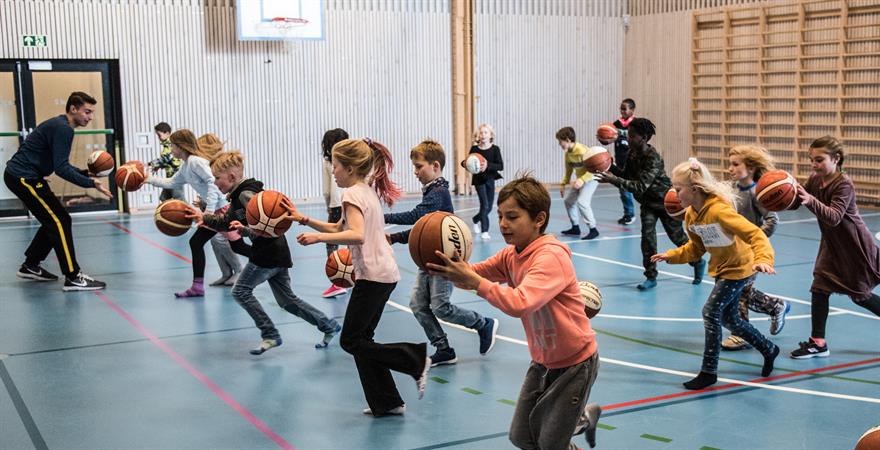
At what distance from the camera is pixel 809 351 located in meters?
6.68

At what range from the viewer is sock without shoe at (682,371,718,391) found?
596 centimetres

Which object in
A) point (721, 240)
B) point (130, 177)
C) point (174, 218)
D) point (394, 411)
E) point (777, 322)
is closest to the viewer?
point (394, 411)

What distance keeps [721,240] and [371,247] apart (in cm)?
225

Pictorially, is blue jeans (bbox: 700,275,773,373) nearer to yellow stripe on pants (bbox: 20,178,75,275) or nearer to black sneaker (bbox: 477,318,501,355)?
black sneaker (bbox: 477,318,501,355)

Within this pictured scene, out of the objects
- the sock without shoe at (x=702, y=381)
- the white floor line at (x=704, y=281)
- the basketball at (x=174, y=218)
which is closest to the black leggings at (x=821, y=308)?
the sock without shoe at (x=702, y=381)

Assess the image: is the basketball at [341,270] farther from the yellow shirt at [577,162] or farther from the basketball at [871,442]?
the yellow shirt at [577,162]

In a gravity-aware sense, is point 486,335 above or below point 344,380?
above

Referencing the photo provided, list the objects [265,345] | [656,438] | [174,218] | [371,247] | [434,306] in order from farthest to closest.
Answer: [174,218] → [265,345] → [434,306] → [371,247] → [656,438]

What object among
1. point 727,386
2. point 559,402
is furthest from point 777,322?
point 559,402

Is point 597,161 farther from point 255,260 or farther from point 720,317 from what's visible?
point 255,260

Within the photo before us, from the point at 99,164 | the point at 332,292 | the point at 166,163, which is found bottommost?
the point at 332,292

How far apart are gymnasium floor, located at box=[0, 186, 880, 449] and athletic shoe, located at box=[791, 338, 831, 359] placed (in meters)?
0.07

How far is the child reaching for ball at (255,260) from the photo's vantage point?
6.60 meters

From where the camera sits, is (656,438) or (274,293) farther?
(274,293)
